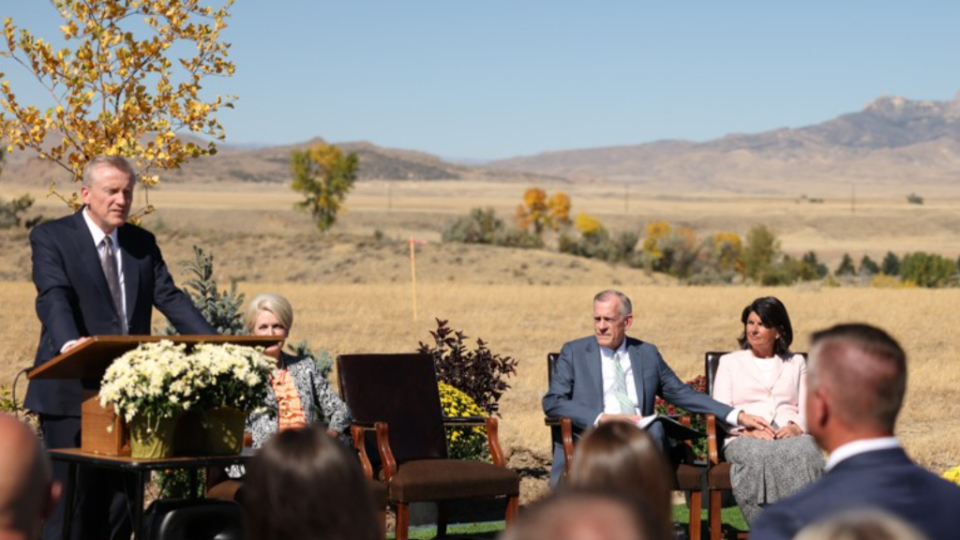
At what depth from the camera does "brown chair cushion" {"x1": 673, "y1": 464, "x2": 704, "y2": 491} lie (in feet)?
26.7

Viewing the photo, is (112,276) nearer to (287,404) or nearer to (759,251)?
(287,404)

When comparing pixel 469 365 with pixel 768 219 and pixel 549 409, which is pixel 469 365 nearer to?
pixel 549 409

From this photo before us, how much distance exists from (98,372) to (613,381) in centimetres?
343

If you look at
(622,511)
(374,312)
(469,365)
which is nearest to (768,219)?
(374,312)

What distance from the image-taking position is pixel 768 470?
26.9ft

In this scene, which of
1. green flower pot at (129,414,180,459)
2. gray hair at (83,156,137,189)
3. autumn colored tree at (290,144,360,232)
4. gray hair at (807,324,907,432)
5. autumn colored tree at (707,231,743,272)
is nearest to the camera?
gray hair at (807,324,907,432)

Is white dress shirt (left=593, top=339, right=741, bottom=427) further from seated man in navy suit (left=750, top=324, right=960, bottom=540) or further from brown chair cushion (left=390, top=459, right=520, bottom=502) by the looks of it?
seated man in navy suit (left=750, top=324, right=960, bottom=540)

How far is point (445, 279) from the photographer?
4528cm

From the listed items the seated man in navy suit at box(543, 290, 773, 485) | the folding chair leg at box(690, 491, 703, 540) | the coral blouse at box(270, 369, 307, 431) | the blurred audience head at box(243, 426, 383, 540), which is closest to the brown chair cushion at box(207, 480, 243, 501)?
the coral blouse at box(270, 369, 307, 431)

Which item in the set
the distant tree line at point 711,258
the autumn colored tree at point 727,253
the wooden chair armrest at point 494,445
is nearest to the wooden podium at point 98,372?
the wooden chair armrest at point 494,445

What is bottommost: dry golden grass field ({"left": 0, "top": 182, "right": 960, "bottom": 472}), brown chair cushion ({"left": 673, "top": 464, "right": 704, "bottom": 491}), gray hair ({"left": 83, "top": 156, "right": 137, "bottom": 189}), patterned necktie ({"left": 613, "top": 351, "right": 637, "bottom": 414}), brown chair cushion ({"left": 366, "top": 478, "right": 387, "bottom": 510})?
dry golden grass field ({"left": 0, "top": 182, "right": 960, "bottom": 472})

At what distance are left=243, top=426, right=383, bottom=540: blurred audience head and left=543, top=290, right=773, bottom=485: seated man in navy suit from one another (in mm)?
5564

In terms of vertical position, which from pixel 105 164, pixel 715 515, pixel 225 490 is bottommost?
pixel 715 515

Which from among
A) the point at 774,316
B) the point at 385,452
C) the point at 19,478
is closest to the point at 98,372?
the point at 385,452
